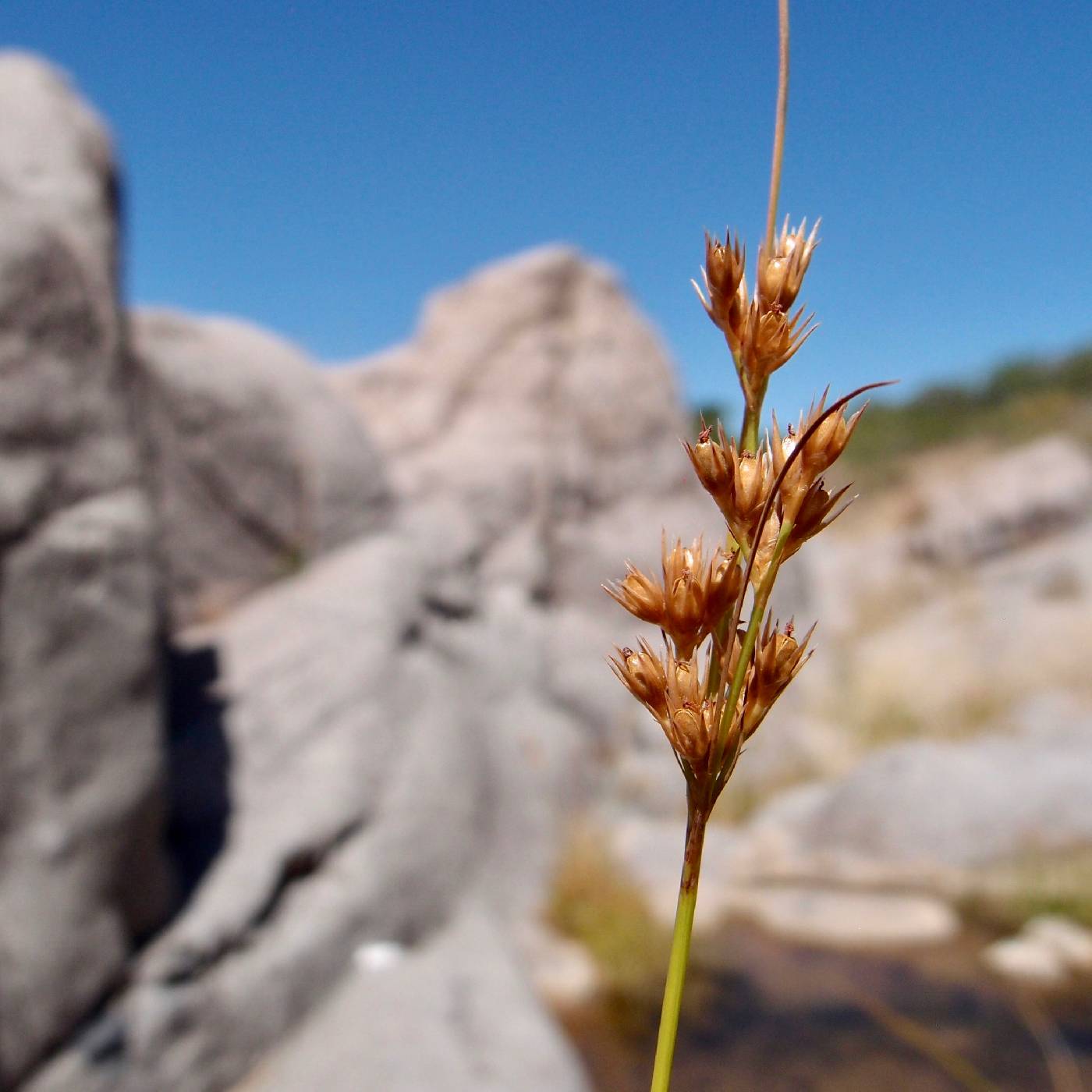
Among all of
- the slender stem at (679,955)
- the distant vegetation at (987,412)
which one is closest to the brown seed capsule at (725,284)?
the slender stem at (679,955)

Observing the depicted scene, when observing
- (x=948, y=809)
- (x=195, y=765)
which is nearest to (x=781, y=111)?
(x=195, y=765)

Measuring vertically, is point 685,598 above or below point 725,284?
below

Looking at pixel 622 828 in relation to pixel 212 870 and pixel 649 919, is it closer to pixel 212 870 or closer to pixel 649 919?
pixel 649 919

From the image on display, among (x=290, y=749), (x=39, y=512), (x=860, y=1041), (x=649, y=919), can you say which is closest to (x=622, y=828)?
(x=649, y=919)

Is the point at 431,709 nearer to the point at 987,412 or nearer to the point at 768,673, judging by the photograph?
the point at 768,673

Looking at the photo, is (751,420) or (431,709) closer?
(751,420)

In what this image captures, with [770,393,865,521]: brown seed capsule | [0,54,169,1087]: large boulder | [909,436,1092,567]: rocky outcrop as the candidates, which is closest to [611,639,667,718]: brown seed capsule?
[770,393,865,521]: brown seed capsule

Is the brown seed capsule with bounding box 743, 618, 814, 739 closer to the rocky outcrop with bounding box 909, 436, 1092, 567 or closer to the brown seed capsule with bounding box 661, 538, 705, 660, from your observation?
the brown seed capsule with bounding box 661, 538, 705, 660
